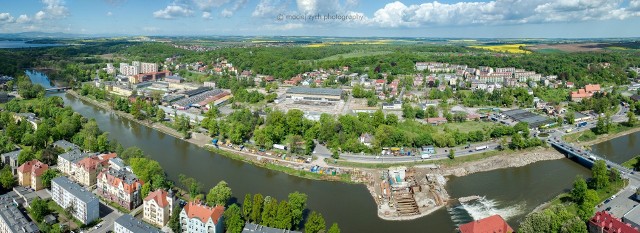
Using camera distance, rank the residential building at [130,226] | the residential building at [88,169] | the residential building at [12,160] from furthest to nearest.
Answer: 1. the residential building at [12,160]
2. the residential building at [88,169]
3. the residential building at [130,226]

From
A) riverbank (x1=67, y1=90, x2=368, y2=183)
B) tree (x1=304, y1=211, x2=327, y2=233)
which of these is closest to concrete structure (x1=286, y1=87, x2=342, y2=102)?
riverbank (x1=67, y1=90, x2=368, y2=183)

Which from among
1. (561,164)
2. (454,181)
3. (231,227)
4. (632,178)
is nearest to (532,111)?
(561,164)

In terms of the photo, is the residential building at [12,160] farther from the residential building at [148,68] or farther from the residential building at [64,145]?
the residential building at [148,68]

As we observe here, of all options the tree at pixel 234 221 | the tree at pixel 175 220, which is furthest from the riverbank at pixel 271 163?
the tree at pixel 175 220

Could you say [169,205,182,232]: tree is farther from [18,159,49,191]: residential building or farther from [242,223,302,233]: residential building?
[18,159,49,191]: residential building

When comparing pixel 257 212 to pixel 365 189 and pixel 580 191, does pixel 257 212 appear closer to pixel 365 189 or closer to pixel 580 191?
pixel 365 189

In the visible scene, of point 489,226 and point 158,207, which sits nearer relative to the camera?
point 489,226

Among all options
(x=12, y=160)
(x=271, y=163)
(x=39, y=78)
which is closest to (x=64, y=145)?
(x=12, y=160)
